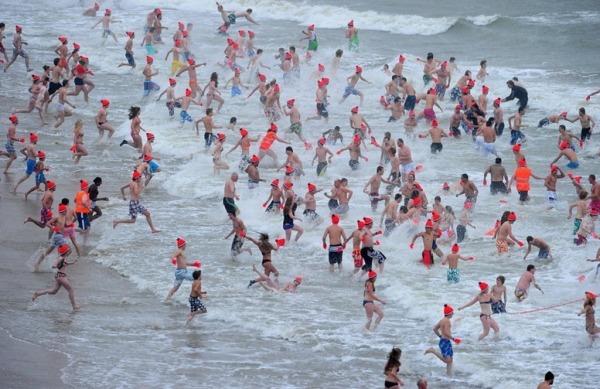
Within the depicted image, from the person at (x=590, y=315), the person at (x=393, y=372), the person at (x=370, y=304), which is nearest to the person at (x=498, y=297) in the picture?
the person at (x=590, y=315)

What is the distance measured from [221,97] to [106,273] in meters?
12.6

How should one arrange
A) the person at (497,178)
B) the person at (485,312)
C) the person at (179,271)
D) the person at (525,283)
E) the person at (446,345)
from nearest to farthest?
the person at (446,345), the person at (485,312), the person at (525,283), the person at (179,271), the person at (497,178)

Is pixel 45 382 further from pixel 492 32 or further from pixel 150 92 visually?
pixel 492 32

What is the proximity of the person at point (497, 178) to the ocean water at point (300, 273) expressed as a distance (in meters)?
0.26

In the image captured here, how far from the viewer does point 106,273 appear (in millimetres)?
19938

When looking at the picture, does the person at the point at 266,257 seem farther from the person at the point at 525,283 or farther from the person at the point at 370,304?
the person at the point at 525,283

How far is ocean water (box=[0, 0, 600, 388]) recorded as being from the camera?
53.5 feet

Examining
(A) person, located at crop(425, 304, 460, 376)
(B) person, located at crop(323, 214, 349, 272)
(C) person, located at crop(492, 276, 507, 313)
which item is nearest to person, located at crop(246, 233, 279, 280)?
(B) person, located at crop(323, 214, 349, 272)

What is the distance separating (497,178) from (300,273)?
5.83 m

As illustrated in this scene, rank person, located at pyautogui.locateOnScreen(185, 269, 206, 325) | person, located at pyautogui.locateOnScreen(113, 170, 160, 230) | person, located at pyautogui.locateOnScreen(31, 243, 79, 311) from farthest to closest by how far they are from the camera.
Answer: person, located at pyautogui.locateOnScreen(113, 170, 160, 230), person, located at pyautogui.locateOnScreen(31, 243, 79, 311), person, located at pyautogui.locateOnScreen(185, 269, 206, 325)

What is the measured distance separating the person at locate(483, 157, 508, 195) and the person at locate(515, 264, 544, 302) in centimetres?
545

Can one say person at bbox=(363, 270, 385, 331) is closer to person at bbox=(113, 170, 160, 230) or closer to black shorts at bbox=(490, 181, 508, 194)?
person at bbox=(113, 170, 160, 230)

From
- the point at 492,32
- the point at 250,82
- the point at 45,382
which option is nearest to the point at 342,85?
the point at 250,82

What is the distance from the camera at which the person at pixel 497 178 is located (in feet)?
78.4
